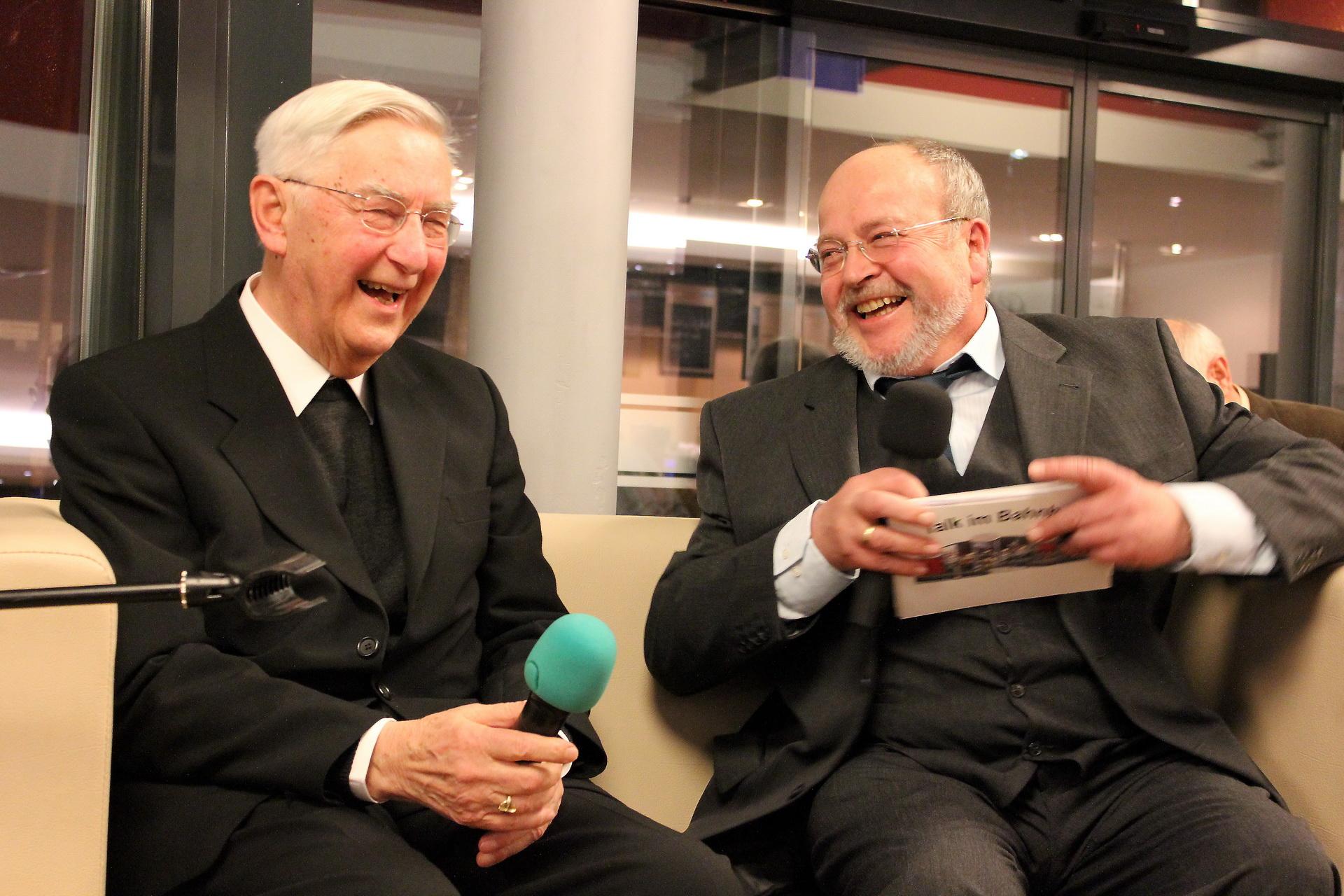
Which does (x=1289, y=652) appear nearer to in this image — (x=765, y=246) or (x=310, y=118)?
(x=310, y=118)

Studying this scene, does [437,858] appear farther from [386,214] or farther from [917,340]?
[917,340]

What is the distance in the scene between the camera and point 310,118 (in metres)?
1.77

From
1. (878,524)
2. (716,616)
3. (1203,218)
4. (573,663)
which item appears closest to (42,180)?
(716,616)

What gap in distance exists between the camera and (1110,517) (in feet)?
5.77

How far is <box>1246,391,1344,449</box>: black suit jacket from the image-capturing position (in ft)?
10.7

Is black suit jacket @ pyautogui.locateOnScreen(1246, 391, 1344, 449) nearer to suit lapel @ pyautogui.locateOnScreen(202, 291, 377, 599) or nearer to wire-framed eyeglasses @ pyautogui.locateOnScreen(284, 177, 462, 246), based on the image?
wire-framed eyeglasses @ pyautogui.locateOnScreen(284, 177, 462, 246)

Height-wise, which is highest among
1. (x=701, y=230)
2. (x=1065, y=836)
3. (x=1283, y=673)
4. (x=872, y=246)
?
(x=701, y=230)

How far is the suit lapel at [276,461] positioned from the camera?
5.37ft

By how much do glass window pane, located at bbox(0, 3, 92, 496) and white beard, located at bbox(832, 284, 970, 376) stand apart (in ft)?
7.06

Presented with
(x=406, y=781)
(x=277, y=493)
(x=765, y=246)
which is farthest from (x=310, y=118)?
(x=765, y=246)

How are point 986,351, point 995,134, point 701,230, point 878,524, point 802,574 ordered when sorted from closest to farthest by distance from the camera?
point 878,524 → point 802,574 → point 986,351 → point 701,230 → point 995,134

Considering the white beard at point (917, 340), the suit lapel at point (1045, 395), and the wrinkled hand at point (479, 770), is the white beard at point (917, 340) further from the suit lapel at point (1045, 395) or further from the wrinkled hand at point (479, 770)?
the wrinkled hand at point (479, 770)

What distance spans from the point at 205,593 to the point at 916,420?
966mm

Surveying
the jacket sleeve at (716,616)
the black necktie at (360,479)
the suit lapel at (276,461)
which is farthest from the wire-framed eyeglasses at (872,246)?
the suit lapel at (276,461)
